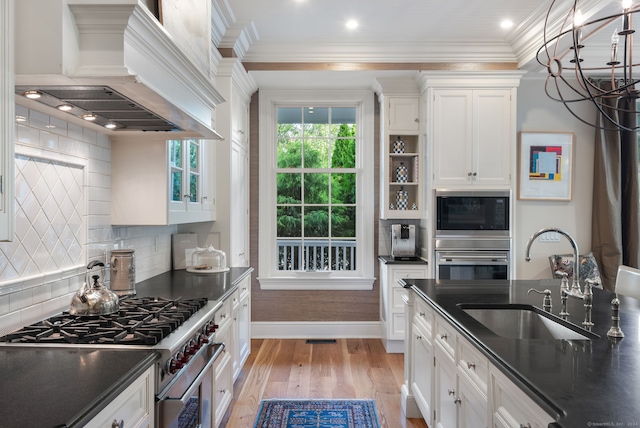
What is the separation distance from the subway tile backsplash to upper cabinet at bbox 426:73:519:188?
2.77m

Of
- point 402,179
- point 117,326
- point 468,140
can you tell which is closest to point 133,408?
point 117,326

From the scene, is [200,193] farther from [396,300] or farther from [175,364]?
[396,300]

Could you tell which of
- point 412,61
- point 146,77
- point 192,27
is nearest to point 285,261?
point 412,61

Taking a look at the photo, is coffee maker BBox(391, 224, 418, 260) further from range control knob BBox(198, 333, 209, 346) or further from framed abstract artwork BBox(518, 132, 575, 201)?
range control knob BBox(198, 333, 209, 346)

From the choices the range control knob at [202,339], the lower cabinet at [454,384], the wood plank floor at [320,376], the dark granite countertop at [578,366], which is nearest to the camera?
the dark granite countertop at [578,366]

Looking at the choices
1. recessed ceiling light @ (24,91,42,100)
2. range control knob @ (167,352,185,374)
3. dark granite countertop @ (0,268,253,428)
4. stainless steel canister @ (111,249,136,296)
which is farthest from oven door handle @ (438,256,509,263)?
recessed ceiling light @ (24,91,42,100)

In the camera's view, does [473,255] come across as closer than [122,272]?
No

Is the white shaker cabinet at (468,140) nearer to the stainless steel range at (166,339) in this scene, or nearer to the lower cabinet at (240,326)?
the lower cabinet at (240,326)

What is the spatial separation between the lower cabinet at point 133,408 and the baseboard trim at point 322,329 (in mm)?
3177

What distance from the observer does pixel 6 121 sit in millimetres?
1219

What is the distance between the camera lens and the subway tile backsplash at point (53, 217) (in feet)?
5.85

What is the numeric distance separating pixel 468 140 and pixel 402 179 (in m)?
0.71

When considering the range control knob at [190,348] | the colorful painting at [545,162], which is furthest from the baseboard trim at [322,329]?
the range control knob at [190,348]

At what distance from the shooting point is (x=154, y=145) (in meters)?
2.57
